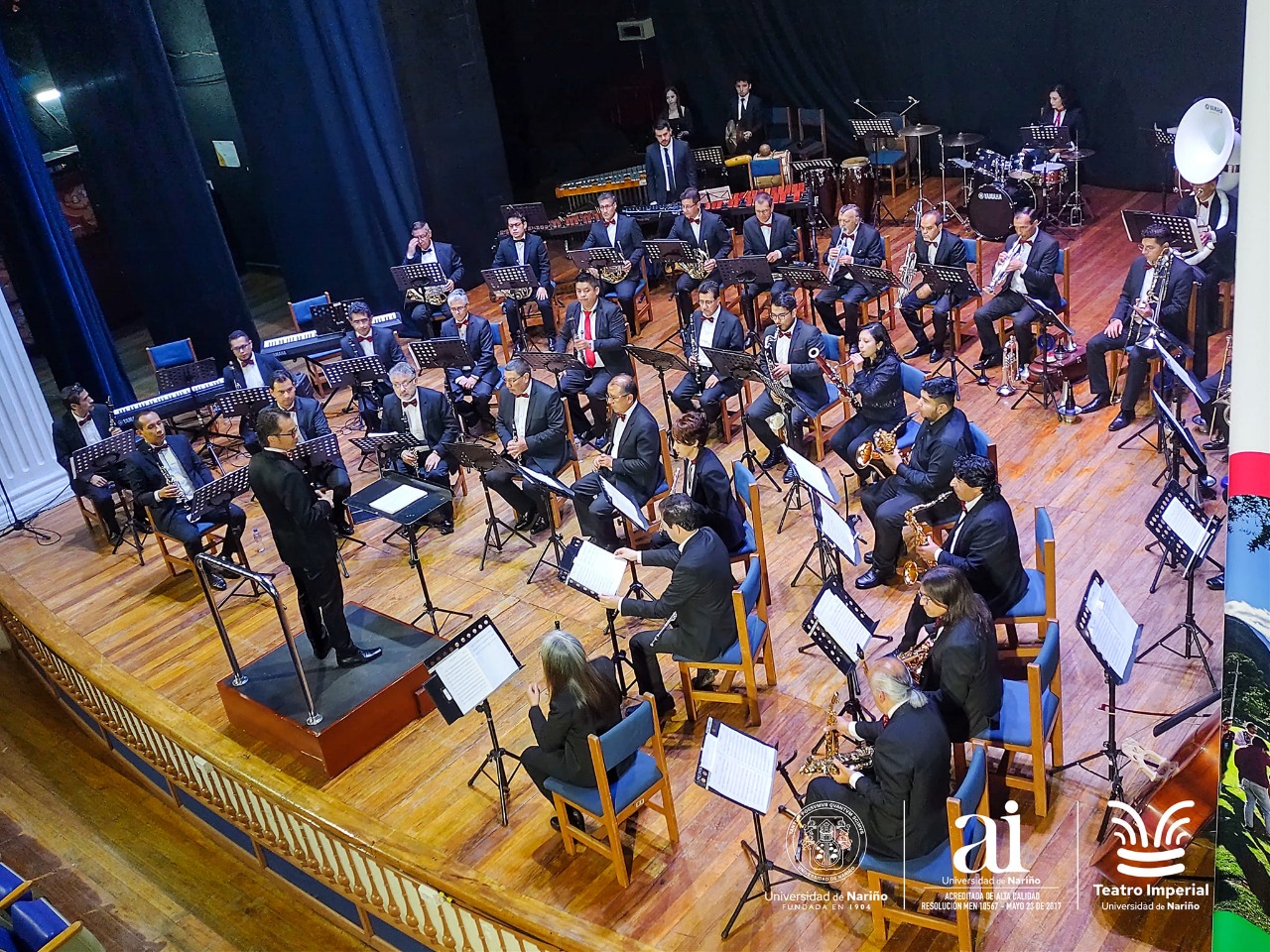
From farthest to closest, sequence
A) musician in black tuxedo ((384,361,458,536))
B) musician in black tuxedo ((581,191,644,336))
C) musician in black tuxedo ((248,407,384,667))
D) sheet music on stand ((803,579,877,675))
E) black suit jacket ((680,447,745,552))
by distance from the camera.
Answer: musician in black tuxedo ((581,191,644,336)) < musician in black tuxedo ((384,361,458,536)) < black suit jacket ((680,447,745,552)) < musician in black tuxedo ((248,407,384,667)) < sheet music on stand ((803,579,877,675))

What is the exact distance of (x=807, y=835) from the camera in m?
5.04

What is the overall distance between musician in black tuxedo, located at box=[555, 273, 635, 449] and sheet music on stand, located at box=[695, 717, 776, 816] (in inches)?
182

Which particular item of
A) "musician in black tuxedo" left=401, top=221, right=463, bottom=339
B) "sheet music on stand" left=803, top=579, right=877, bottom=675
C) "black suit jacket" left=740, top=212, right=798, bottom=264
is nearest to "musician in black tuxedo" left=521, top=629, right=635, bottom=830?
"sheet music on stand" left=803, top=579, right=877, bottom=675

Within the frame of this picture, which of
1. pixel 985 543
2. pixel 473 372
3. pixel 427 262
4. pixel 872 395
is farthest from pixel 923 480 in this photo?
pixel 427 262

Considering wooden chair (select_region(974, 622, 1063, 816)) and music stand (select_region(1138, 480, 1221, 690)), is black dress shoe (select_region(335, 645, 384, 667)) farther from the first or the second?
music stand (select_region(1138, 480, 1221, 690))

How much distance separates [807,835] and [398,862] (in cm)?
170

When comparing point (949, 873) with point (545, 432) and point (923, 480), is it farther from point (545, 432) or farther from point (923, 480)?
point (545, 432)

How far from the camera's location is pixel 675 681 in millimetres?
6523

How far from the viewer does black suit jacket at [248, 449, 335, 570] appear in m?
5.97

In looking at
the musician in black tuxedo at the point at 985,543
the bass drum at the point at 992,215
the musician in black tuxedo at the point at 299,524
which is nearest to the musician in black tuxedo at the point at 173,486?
the musician in black tuxedo at the point at 299,524

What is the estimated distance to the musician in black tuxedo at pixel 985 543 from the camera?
5.66 meters

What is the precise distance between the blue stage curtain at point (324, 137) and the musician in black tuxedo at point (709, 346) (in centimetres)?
512

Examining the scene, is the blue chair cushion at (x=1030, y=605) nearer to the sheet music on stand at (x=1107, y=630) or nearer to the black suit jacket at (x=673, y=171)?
the sheet music on stand at (x=1107, y=630)

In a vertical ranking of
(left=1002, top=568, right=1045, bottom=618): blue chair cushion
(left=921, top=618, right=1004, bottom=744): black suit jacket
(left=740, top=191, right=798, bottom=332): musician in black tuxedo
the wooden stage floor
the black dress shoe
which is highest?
(left=740, top=191, right=798, bottom=332): musician in black tuxedo
